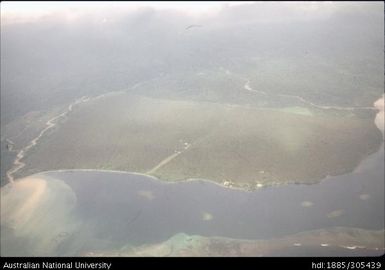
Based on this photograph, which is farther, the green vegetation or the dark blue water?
the green vegetation

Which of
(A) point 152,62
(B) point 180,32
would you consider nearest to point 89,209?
(A) point 152,62

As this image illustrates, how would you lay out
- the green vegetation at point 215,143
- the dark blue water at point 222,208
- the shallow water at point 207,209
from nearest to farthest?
the shallow water at point 207,209
the dark blue water at point 222,208
the green vegetation at point 215,143

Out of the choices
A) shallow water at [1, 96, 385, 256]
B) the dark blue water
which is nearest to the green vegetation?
the dark blue water

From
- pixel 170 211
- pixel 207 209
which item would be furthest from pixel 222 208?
pixel 170 211

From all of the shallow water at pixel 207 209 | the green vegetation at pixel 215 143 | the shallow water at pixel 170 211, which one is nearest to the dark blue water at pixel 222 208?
the shallow water at pixel 207 209

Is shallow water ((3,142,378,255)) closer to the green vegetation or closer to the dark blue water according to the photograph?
the dark blue water

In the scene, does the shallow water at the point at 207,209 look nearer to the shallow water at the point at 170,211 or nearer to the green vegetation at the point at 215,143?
→ the shallow water at the point at 170,211

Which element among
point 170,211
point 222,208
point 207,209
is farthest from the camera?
point 170,211

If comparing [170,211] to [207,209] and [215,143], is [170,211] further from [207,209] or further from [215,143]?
[215,143]

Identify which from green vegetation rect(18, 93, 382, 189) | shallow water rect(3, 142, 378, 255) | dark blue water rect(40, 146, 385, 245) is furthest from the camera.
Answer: green vegetation rect(18, 93, 382, 189)

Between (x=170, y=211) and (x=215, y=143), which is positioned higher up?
(x=170, y=211)

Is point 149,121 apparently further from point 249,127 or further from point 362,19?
point 362,19

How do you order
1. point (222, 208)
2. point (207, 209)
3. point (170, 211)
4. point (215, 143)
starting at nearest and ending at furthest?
point (222, 208) → point (207, 209) → point (170, 211) → point (215, 143)

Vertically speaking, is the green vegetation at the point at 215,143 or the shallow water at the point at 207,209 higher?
the shallow water at the point at 207,209
